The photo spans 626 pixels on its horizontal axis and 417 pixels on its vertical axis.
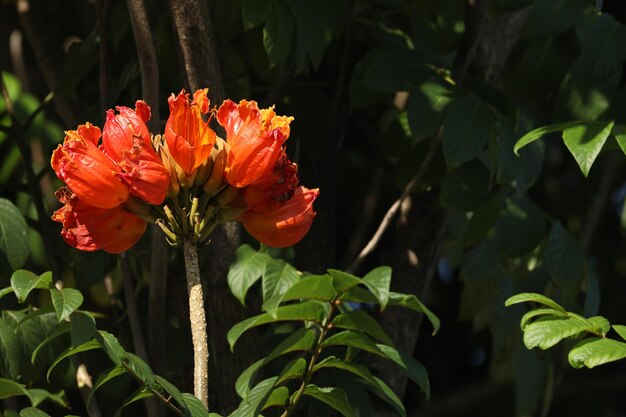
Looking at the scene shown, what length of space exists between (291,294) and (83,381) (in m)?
0.68

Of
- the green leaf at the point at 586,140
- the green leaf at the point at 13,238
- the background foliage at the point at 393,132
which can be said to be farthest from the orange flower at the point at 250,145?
the green leaf at the point at 13,238

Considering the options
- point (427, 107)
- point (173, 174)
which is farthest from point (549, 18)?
point (173, 174)

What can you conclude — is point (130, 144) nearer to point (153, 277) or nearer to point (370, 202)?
point (153, 277)

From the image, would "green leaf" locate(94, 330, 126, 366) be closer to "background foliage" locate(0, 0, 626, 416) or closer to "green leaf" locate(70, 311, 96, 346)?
"green leaf" locate(70, 311, 96, 346)

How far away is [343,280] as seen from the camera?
1.39 m

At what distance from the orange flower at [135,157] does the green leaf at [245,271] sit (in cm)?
45

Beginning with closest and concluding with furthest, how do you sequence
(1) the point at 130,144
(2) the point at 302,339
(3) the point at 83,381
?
(1) the point at 130,144, (2) the point at 302,339, (3) the point at 83,381

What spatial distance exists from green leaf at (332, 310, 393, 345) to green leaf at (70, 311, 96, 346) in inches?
11.6

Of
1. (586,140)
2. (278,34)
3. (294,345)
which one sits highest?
(278,34)

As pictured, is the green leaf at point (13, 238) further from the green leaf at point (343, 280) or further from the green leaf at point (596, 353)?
the green leaf at point (596, 353)

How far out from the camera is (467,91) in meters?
1.99

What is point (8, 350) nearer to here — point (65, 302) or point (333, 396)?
point (65, 302)

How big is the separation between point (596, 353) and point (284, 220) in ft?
1.33

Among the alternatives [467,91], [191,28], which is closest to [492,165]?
[467,91]
